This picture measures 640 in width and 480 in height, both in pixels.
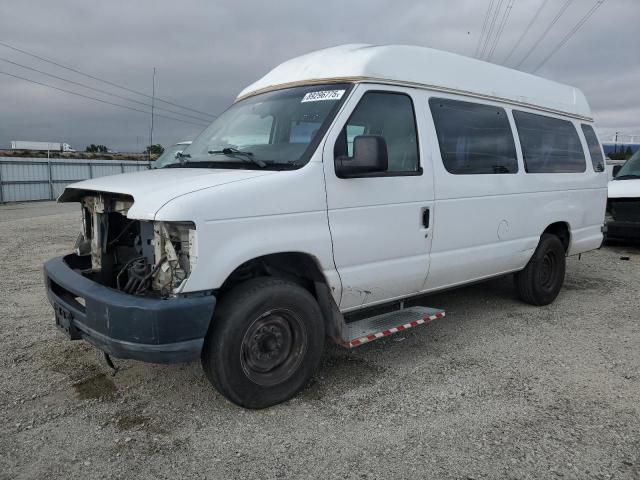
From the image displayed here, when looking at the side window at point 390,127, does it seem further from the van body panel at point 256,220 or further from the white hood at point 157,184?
the white hood at point 157,184

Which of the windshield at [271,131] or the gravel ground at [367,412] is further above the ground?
the windshield at [271,131]

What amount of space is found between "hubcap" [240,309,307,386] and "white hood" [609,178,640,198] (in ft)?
26.3

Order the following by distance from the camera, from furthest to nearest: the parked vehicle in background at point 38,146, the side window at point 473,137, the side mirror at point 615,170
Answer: the parked vehicle in background at point 38,146 < the side mirror at point 615,170 < the side window at point 473,137

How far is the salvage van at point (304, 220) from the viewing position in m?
3.04

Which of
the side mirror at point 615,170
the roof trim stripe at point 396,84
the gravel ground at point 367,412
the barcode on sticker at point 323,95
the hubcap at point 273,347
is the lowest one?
the gravel ground at point 367,412

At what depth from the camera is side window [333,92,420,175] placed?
369cm

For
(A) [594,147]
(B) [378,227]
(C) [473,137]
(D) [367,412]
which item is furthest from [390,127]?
(A) [594,147]

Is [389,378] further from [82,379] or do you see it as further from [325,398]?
[82,379]

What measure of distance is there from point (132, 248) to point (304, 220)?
55.7 inches

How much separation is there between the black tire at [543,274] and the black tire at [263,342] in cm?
307

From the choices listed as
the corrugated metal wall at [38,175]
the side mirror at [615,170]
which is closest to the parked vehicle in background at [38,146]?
the corrugated metal wall at [38,175]

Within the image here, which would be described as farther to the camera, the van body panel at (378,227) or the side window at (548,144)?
the side window at (548,144)

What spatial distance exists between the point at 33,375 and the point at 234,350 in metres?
1.86

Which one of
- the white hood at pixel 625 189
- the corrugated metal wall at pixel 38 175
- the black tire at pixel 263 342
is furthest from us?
the corrugated metal wall at pixel 38 175
